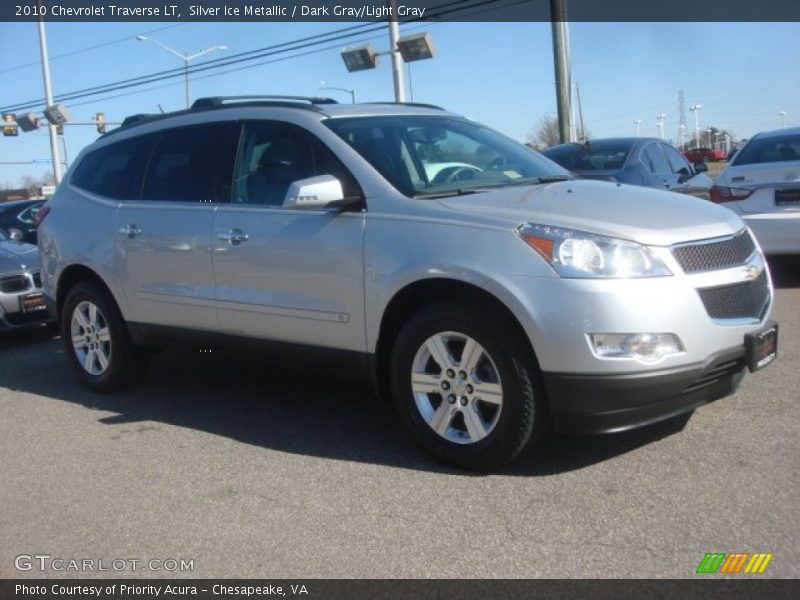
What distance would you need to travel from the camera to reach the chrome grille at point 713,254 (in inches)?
151

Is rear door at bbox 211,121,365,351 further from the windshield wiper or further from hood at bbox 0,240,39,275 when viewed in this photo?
hood at bbox 0,240,39,275

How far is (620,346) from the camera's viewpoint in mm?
3697

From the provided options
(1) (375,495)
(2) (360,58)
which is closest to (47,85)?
(2) (360,58)

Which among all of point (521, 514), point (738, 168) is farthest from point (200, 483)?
point (738, 168)

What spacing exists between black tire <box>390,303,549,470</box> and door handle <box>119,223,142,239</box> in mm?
2351

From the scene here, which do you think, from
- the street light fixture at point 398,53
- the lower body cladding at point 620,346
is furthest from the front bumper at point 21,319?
the street light fixture at point 398,53

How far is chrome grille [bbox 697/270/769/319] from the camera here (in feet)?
12.7

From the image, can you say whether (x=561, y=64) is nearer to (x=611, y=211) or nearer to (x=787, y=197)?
(x=787, y=197)

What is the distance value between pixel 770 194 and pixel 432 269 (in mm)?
5610

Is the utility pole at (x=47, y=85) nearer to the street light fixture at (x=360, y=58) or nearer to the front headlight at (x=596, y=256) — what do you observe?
the street light fixture at (x=360, y=58)

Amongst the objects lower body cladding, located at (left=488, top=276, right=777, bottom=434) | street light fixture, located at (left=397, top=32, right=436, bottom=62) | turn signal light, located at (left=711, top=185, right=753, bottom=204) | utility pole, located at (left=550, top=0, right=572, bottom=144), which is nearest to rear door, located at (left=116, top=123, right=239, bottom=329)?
lower body cladding, located at (left=488, top=276, right=777, bottom=434)

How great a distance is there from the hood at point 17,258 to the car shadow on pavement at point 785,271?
7605 millimetres

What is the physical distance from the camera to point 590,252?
12.4ft

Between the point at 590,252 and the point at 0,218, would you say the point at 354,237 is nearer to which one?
the point at 590,252
